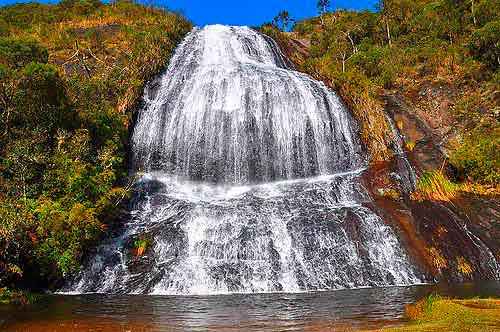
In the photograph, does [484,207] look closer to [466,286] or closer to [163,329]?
[466,286]

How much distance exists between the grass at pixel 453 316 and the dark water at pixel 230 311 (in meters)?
0.56

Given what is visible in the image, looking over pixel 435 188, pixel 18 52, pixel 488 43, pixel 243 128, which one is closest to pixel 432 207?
pixel 435 188

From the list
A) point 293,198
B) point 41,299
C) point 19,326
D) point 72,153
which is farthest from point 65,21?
point 19,326

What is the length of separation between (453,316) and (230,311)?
17.9ft

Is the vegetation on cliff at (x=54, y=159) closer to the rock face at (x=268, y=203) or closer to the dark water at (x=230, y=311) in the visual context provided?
the rock face at (x=268, y=203)

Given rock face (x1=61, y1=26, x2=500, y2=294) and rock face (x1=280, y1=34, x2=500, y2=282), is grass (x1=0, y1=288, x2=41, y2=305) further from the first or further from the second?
rock face (x1=280, y1=34, x2=500, y2=282)

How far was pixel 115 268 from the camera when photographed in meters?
17.7

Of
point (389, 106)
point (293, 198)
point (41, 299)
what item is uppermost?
point (389, 106)

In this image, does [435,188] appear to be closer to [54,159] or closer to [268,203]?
[268,203]

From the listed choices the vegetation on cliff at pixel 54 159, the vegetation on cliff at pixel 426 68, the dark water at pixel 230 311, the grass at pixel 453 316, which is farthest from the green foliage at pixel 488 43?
the grass at pixel 453 316

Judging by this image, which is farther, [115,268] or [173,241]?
[173,241]

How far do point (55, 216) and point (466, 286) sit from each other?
1390cm

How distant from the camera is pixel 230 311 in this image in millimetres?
12414

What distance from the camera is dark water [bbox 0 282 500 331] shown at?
10.3 metres
